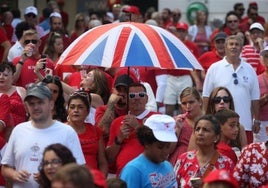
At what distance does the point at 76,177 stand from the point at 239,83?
24.2ft

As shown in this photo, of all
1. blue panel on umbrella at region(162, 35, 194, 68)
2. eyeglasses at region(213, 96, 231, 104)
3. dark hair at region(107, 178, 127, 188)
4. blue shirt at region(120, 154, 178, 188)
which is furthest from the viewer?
eyeglasses at region(213, 96, 231, 104)

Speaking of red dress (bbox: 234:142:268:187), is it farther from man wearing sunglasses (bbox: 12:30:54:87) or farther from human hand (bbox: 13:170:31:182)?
man wearing sunglasses (bbox: 12:30:54:87)

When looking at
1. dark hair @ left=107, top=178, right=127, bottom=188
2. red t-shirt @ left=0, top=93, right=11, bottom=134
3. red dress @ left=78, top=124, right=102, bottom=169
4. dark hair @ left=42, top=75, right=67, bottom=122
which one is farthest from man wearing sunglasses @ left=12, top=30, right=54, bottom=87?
dark hair @ left=107, top=178, right=127, bottom=188

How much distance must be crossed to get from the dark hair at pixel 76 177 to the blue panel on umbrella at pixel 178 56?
3929mm

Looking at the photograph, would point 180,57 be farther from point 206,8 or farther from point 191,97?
point 206,8

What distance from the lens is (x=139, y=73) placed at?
14492 millimetres

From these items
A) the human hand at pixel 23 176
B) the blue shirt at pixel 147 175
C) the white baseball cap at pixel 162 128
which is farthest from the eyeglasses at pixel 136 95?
the human hand at pixel 23 176

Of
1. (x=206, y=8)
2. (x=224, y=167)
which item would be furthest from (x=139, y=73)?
(x=206, y=8)

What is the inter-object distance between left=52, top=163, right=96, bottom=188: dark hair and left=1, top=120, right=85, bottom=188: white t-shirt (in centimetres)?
220

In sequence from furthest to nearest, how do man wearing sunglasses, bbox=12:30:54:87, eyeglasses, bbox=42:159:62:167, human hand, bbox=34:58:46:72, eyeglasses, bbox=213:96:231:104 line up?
man wearing sunglasses, bbox=12:30:54:87, human hand, bbox=34:58:46:72, eyeglasses, bbox=213:96:231:104, eyeglasses, bbox=42:159:62:167

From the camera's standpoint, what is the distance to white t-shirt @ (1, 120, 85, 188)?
9211 mm

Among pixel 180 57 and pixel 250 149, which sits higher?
pixel 180 57

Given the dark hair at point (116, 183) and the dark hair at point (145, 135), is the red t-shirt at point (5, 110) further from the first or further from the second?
the dark hair at point (116, 183)

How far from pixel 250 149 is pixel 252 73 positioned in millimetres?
4713
